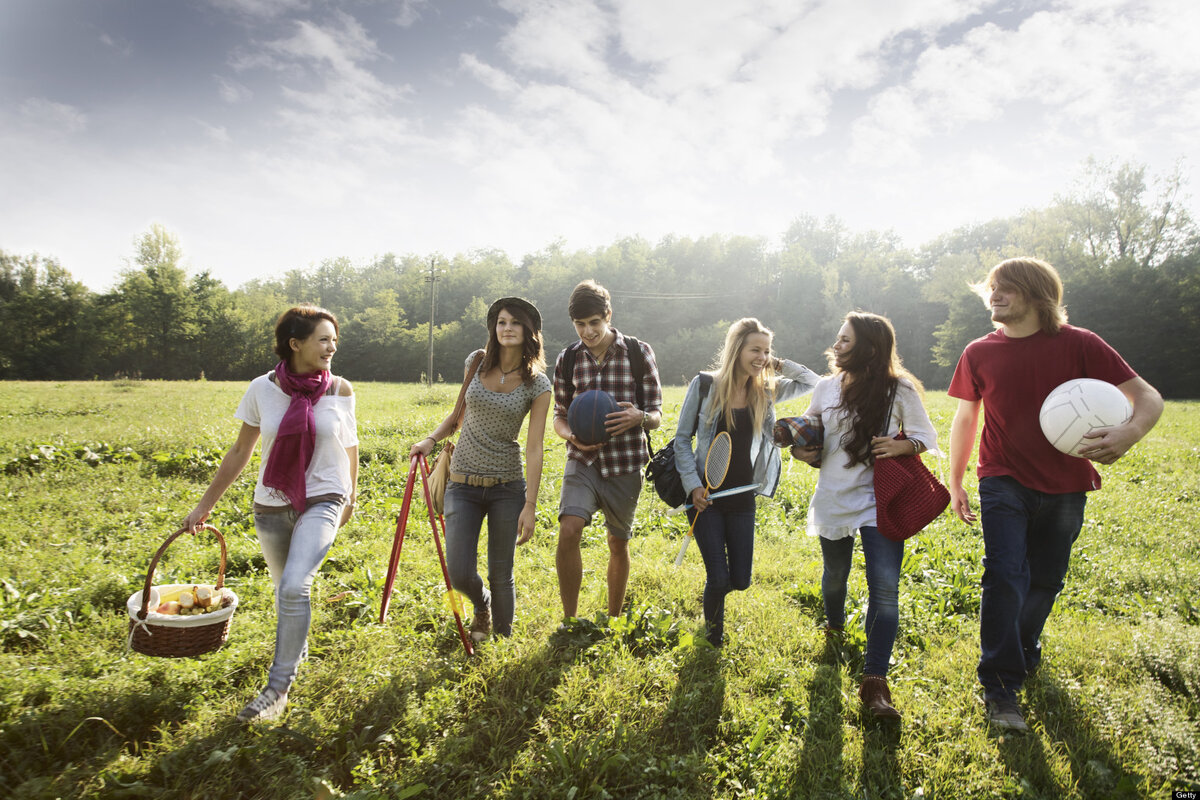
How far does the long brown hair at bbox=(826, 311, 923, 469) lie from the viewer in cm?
379

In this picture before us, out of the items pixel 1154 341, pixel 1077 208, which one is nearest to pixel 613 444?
pixel 1154 341

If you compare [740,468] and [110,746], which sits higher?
[740,468]

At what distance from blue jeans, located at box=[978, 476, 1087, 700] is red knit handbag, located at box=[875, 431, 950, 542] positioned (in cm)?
30

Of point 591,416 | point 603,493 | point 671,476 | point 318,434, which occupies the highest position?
point 591,416

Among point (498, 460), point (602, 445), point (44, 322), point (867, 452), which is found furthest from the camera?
point (44, 322)

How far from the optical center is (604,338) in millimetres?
4223

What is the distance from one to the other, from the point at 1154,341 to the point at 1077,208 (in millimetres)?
10726

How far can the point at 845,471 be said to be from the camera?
390 centimetres

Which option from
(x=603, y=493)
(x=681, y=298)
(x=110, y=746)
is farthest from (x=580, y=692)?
(x=681, y=298)

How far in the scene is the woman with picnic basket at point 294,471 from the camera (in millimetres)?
3279

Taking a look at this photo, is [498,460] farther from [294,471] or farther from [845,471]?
[845,471]

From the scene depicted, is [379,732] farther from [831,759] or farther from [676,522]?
[676,522]

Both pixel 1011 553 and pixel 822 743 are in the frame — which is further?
pixel 1011 553

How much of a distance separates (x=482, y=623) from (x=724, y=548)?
1802 millimetres
